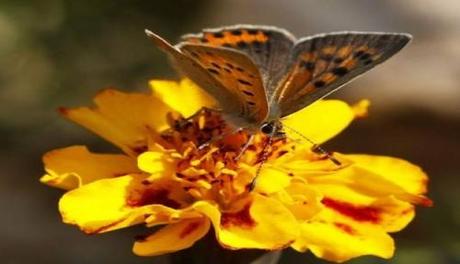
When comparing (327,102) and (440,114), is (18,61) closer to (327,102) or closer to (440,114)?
(440,114)

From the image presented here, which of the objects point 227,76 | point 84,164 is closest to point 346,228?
point 227,76

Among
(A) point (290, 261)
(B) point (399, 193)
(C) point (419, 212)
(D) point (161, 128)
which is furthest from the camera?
(A) point (290, 261)

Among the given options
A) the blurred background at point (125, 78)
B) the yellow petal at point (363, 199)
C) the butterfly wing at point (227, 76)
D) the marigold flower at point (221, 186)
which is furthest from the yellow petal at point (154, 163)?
the blurred background at point (125, 78)

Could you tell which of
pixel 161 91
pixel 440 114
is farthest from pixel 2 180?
pixel 161 91

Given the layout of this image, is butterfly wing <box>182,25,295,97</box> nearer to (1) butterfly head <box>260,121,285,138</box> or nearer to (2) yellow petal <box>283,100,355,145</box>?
(1) butterfly head <box>260,121,285,138</box>

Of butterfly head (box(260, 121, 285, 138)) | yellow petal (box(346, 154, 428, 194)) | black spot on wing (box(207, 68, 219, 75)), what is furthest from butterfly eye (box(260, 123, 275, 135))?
yellow petal (box(346, 154, 428, 194))

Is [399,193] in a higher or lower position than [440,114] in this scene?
higher

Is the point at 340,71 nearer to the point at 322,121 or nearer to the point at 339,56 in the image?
the point at 339,56
